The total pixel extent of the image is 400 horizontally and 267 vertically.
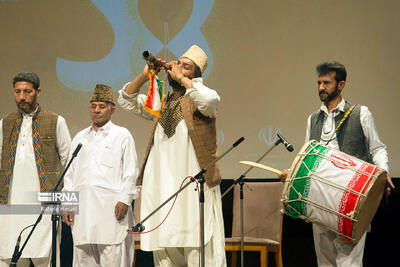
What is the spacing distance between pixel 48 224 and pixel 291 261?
107 inches

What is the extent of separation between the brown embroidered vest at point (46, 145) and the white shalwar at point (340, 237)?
1931 millimetres

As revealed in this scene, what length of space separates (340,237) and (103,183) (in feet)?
5.52

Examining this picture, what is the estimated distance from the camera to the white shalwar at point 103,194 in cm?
350

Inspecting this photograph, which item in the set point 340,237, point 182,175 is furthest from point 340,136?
point 182,175

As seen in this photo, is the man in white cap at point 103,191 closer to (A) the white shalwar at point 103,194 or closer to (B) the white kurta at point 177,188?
(A) the white shalwar at point 103,194

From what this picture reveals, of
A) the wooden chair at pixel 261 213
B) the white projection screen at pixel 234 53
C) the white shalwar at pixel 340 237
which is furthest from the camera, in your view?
the white projection screen at pixel 234 53

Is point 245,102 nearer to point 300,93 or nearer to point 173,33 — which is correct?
point 300,93

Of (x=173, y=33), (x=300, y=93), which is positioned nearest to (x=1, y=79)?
(x=173, y=33)

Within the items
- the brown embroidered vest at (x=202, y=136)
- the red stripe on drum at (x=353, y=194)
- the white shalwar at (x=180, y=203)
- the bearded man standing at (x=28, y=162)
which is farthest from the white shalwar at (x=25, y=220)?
the red stripe on drum at (x=353, y=194)

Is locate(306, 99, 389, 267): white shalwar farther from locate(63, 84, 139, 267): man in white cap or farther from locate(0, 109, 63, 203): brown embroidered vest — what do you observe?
locate(0, 109, 63, 203): brown embroidered vest

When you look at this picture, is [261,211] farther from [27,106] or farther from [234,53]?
[27,106]

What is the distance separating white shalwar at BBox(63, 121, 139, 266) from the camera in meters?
3.50

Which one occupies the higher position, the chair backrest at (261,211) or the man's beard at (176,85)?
the man's beard at (176,85)

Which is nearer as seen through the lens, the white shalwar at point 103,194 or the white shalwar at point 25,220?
the white shalwar at point 103,194
